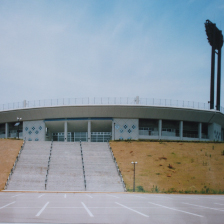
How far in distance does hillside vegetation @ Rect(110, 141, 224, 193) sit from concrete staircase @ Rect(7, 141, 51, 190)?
9.01 meters

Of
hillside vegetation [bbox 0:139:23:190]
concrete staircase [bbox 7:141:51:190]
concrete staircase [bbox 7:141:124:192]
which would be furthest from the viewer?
hillside vegetation [bbox 0:139:23:190]

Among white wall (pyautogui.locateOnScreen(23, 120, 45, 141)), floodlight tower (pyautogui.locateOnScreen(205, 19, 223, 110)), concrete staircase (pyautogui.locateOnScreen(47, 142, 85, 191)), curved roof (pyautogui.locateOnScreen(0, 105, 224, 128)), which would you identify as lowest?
concrete staircase (pyautogui.locateOnScreen(47, 142, 85, 191))

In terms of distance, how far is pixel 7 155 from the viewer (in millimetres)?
38688

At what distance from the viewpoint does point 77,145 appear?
45.3 metres

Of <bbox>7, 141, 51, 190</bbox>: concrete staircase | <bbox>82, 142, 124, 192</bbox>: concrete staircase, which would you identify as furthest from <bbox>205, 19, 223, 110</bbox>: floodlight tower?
<bbox>7, 141, 51, 190</bbox>: concrete staircase

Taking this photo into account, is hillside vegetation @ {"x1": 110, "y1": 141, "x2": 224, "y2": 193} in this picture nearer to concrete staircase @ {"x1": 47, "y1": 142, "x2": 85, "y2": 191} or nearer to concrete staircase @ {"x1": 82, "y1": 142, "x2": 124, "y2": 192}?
concrete staircase @ {"x1": 82, "y1": 142, "x2": 124, "y2": 192}

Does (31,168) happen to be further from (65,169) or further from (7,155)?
(7,155)

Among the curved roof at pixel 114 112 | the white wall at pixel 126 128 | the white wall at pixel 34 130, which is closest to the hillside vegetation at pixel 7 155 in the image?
the white wall at pixel 34 130

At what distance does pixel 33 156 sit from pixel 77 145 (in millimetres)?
7849

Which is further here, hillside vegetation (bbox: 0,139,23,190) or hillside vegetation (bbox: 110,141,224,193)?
hillside vegetation (bbox: 0,139,23,190)

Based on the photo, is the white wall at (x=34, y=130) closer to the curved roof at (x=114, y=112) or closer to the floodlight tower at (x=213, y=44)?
the curved roof at (x=114, y=112)

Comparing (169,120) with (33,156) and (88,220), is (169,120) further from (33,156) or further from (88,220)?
(88,220)

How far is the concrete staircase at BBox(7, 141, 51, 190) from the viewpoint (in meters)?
31.2

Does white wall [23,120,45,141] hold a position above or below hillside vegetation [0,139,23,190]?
above
